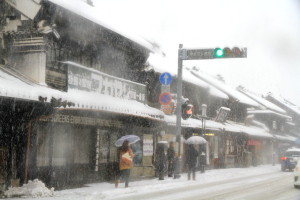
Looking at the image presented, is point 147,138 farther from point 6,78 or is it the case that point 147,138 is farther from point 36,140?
point 6,78

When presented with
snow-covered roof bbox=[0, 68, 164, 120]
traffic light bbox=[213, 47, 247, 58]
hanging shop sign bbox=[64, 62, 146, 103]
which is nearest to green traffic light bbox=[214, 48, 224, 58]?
traffic light bbox=[213, 47, 247, 58]

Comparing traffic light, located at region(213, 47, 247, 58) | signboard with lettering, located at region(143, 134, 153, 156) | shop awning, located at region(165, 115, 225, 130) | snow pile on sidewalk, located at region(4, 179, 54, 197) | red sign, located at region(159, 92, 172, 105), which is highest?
traffic light, located at region(213, 47, 247, 58)

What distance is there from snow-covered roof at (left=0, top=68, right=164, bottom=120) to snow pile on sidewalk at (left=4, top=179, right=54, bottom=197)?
279 centimetres

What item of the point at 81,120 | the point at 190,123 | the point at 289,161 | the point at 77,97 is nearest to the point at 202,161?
the point at 190,123

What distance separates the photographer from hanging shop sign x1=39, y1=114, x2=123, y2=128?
15.7m

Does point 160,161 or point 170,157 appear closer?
point 160,161

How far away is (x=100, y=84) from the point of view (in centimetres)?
1833

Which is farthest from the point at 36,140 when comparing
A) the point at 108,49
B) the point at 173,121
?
the point at 173,121

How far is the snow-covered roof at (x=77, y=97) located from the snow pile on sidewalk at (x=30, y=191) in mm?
2786

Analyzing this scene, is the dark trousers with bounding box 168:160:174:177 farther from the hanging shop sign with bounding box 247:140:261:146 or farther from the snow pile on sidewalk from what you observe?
the hanging shop sign with bounding box 247:140:261:146

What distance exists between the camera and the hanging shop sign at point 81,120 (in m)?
15.7

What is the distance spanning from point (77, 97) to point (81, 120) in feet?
6.93

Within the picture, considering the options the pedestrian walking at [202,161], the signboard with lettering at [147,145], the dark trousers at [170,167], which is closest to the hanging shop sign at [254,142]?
the pedestrian walking at [202,161]

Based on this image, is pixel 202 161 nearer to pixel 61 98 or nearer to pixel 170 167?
pixel 170 167
